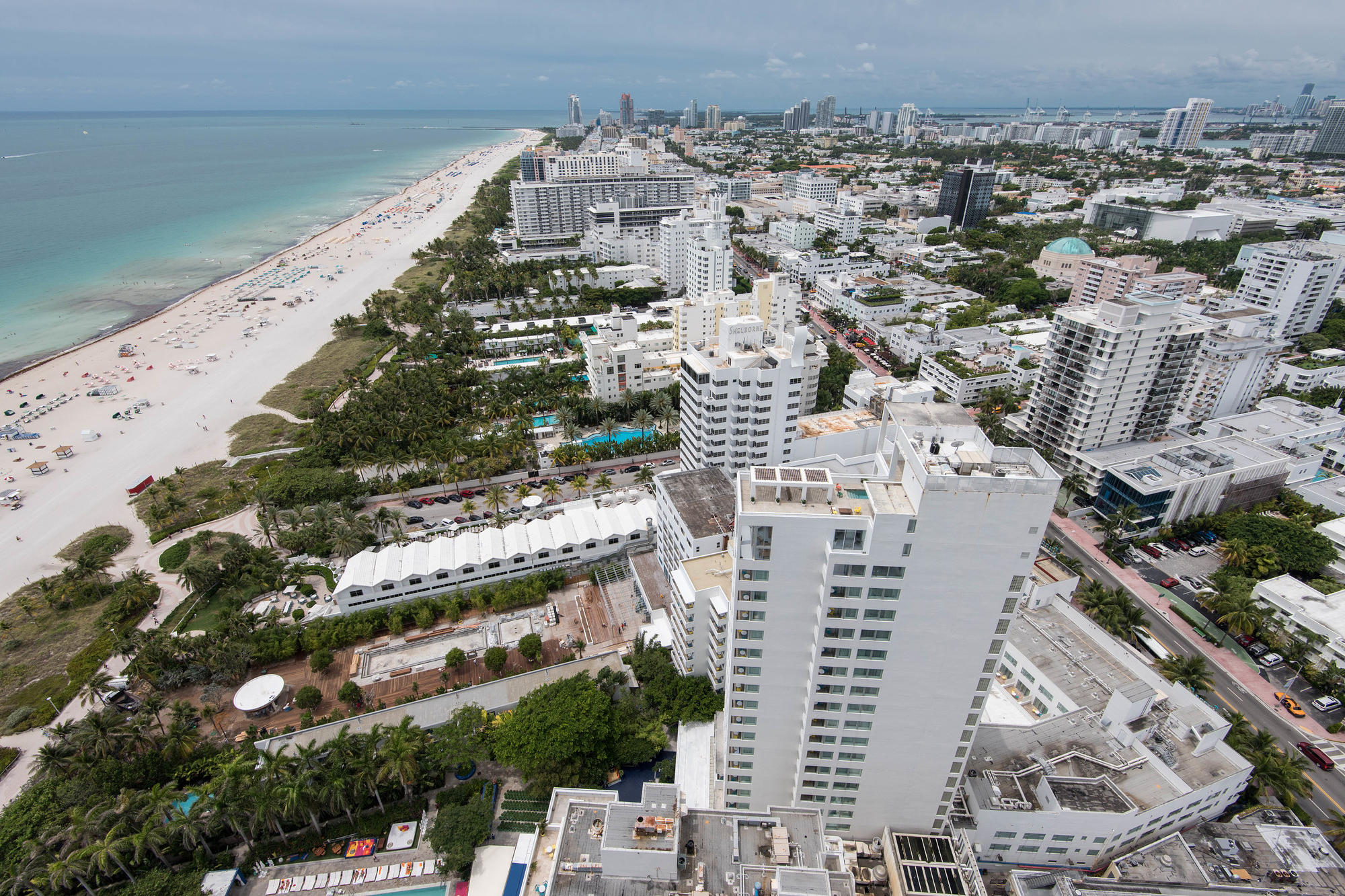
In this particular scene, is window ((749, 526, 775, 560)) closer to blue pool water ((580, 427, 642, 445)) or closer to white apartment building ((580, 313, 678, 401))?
blue pool water ((580, 427, 642, 445))

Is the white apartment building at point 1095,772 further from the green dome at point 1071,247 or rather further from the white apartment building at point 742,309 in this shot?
the green dome at point 1071,247

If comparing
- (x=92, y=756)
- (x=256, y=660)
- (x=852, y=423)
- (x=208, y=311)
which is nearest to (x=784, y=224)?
(x=852, y=423)

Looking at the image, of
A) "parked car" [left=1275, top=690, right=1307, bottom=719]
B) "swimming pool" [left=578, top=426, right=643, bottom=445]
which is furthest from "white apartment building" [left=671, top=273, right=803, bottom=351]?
"parked car" [left=1275, top=690, right=1307, bottom=719]

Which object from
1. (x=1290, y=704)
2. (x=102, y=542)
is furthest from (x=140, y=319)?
(x=1290, y=704)

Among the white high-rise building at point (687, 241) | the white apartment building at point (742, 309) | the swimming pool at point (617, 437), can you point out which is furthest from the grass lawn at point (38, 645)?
the white high-rise building at point (687, 241)

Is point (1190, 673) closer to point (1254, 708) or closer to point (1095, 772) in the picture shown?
point (1254, 708)

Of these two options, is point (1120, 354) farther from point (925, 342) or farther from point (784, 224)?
point (784, 224)

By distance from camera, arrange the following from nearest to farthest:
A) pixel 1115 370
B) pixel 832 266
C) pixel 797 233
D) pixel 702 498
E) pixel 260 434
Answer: pixel 702 498
pixel 1115 370
pixel 260 434
pixel 832 266
pixel 797 233
